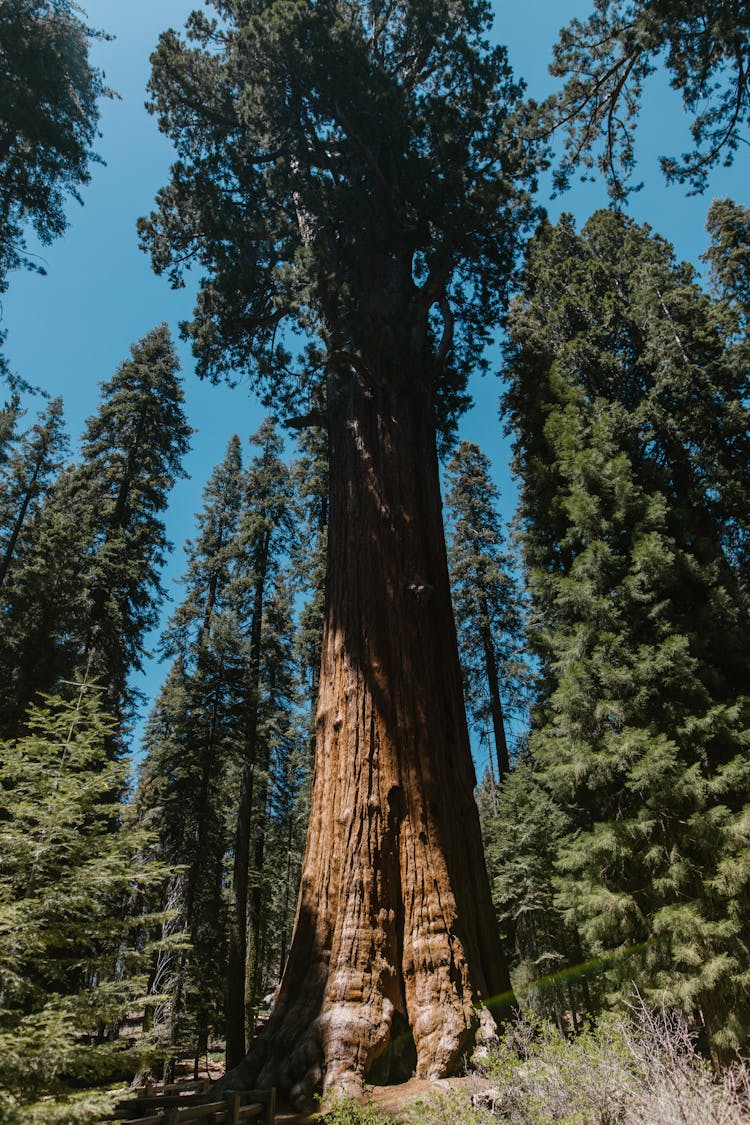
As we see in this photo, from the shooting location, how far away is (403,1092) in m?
3.72

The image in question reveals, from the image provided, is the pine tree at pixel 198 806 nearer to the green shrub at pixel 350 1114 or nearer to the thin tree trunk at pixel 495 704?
the thin tree trunk at pixel 495 704

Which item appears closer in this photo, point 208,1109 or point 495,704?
point 208,1109

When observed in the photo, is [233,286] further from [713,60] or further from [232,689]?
[232,689]

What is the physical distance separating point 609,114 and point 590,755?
9212 mm

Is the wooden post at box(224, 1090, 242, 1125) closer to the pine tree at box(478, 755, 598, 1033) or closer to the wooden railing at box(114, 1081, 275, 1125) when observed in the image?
the wooden railing at box(114, 1081, 275, 1125)

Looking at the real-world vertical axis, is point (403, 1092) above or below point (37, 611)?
below

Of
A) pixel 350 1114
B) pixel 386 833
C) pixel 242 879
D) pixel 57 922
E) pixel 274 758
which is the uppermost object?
pixel 274 758

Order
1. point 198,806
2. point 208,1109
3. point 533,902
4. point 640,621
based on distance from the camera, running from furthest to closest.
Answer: point 198,806 → point 533,902 → point 640,621 → point 208,1109

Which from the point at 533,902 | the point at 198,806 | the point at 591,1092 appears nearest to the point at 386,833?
the point at 591,1092

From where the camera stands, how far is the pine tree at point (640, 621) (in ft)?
18.3

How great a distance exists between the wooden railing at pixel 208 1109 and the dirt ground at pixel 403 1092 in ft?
0.40

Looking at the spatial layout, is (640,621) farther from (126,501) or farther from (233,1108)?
(126,501)

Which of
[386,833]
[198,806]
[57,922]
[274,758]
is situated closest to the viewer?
[57,922]

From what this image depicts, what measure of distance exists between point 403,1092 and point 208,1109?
3.89 feet
